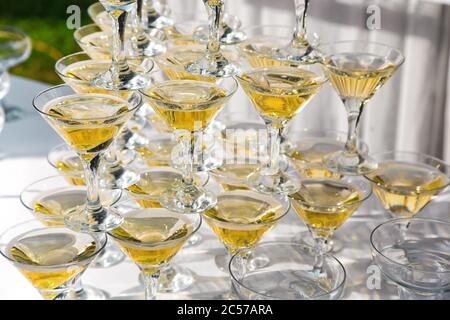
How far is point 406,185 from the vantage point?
1506 mm

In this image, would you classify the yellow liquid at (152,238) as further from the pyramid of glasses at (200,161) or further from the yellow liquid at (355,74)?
the yellow liquid at (355,74)

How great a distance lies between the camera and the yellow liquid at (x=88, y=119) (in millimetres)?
1156

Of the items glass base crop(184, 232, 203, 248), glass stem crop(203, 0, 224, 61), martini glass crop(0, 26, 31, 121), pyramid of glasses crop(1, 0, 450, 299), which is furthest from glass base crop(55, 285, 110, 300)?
martini glass crop(0, 26, 31, 121)

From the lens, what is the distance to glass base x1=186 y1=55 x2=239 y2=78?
1.34 m

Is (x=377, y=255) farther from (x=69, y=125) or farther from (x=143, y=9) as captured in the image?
(x=143, y=9)

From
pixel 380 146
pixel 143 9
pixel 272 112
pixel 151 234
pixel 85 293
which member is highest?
pixel 143 9

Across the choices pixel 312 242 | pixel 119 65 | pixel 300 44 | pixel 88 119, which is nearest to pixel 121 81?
pixel 119 65

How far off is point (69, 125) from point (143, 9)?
0.47 m

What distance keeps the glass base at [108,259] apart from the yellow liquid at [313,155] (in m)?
0.38

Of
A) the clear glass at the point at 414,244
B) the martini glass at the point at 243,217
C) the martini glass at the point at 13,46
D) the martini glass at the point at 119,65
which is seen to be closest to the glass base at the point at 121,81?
the martini glass at the point at 119,65

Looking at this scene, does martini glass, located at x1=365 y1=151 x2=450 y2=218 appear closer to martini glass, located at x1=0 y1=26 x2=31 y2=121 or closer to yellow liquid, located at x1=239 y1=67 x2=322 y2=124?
yellow liquid, located at x1=239 y1=67 x2=322 y2=124

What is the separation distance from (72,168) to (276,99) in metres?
0.43

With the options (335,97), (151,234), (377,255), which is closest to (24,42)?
(335,97)

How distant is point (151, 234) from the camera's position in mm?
1250
